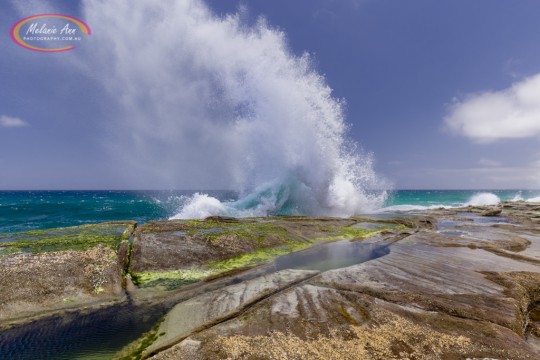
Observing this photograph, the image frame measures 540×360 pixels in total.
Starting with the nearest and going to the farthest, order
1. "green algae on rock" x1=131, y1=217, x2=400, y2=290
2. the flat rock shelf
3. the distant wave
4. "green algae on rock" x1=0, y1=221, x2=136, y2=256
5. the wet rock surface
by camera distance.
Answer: the wet rock surface
the flat rock shelf
"green algae on rock" x1=131, y1=217, x2=400, y2=290
"green algae on rock" x1=0, y1=221, x2=136, y2=256
the distant wave

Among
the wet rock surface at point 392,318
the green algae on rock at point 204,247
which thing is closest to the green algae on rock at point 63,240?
the green algae on rock at point 204,247

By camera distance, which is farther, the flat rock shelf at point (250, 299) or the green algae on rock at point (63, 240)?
the green algae on rock at point (63, 240)

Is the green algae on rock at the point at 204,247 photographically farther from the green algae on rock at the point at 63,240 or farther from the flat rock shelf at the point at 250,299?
the green algae on rock at the point at 63,240

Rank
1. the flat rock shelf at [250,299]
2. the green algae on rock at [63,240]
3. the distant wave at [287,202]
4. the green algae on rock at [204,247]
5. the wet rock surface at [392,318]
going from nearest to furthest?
the wet rock surface at [392,318], the flat rock shelf at [250,299], the green algae on rock at [204,247], the green algae on rock at [63,240], the distant wave at [287,202]

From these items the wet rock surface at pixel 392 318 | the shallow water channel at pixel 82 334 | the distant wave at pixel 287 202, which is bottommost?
the shallow water channel at pixel 82 334

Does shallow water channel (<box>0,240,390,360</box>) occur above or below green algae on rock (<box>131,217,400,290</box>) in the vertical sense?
below

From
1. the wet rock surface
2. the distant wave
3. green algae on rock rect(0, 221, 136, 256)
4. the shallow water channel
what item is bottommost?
the shallow water channel

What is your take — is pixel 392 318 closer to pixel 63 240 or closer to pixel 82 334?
pixel 82 334

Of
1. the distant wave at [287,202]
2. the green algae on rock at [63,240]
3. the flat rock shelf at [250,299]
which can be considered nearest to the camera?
the flat rock shelf at [250,299]

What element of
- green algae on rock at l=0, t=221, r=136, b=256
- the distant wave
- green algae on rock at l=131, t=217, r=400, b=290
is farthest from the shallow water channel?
→ the distant wave

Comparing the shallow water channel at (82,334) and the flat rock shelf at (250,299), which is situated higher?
the flat rock shelf at (250,299)

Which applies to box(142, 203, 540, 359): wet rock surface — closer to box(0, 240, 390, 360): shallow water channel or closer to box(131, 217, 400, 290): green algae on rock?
box(0, 240, 390, 360): shallow water channel

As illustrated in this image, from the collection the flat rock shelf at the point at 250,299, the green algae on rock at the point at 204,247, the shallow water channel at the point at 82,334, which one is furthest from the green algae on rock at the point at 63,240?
the shallow water channel at the point at 82,334

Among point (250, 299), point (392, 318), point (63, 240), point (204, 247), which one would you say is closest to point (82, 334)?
point (250, 299)
